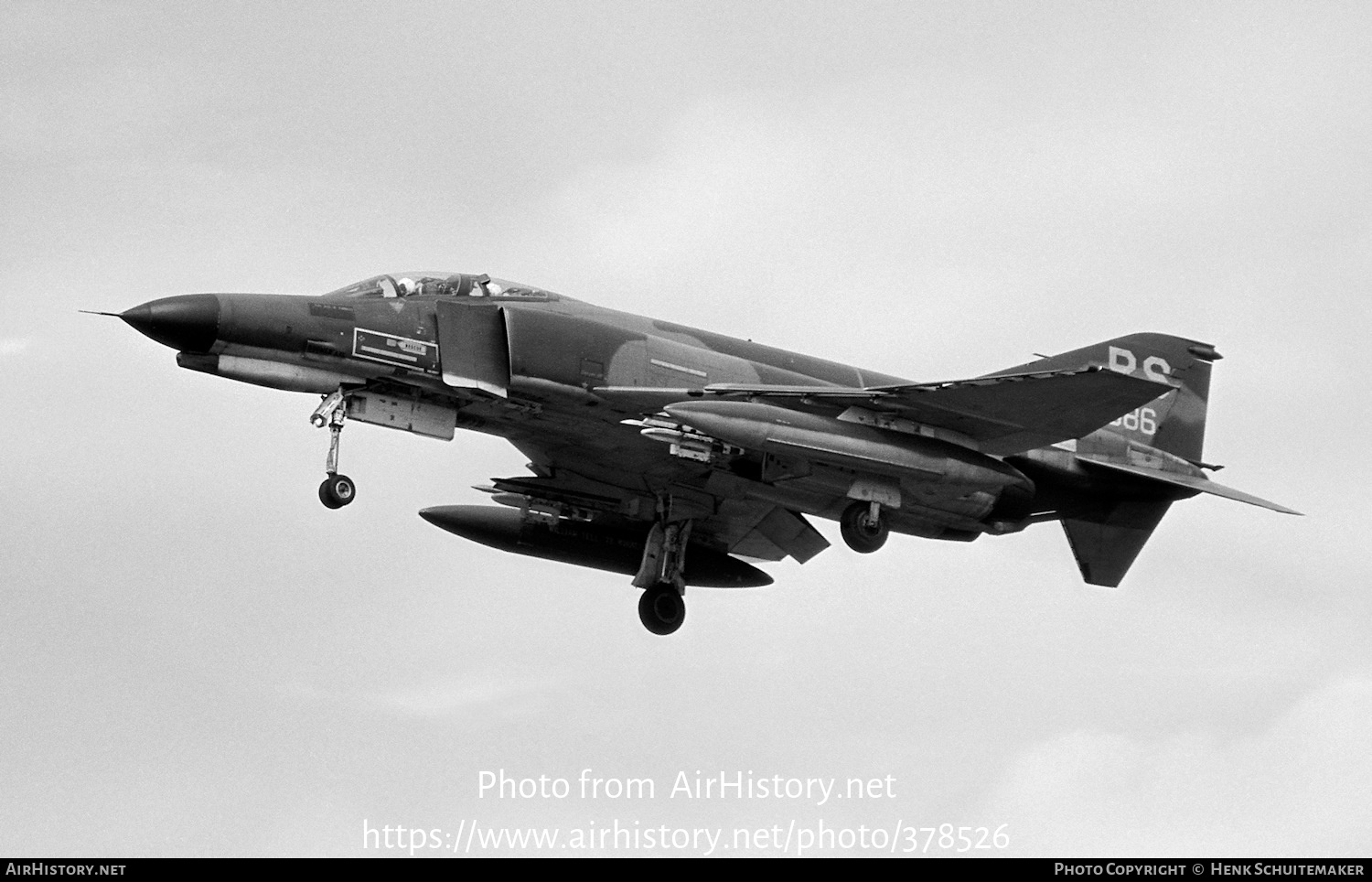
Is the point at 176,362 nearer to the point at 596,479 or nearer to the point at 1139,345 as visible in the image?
the point at 596,479

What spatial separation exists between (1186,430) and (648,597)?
8.04 meters

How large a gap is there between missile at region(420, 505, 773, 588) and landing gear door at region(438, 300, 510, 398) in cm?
427

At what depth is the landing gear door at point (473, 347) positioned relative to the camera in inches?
890

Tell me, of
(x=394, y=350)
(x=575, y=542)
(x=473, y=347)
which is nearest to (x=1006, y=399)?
(x=473, y=347)

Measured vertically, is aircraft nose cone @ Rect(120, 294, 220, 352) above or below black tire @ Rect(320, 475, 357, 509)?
above

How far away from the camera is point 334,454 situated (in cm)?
2225

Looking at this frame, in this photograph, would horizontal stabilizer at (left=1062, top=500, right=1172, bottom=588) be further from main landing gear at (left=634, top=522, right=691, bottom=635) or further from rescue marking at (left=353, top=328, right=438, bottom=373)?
rescue marking at (left=353, top=328, right=438, bottom=373)

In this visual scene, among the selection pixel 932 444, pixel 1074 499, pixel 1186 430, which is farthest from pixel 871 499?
pixel 1186 430

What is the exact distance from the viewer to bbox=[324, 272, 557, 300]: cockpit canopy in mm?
22906

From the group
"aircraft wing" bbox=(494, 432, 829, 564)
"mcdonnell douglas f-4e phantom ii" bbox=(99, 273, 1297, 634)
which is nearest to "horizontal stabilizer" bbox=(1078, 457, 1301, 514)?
"mcdonnell douglas f-4e phantom ii" bbox=(99, 273, 1297, 634)

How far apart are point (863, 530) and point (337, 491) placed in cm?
673

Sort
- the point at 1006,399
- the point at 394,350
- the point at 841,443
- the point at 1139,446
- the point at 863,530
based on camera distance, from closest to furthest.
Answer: the point at 394,350
the point at 841,443
the point at 1006,399
the point at 863,530
the point at 1139,446

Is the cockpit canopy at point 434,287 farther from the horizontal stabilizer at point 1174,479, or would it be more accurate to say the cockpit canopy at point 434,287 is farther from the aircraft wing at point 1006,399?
the horizontal stabilizer at point 1174,479

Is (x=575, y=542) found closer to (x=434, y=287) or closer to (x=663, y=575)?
(x=663, y=575)
